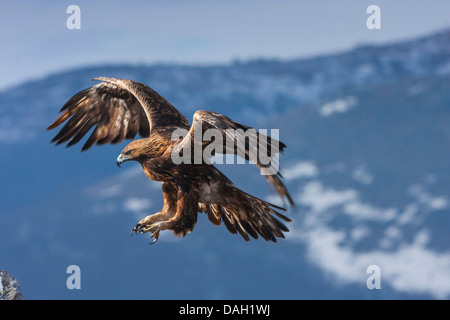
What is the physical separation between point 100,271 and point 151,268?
12343 mm

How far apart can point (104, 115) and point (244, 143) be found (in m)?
3.42

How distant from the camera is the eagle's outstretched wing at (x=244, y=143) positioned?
6352 mm

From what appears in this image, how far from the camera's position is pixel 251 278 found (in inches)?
5487

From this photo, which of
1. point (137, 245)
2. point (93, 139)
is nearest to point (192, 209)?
point (93, 139)

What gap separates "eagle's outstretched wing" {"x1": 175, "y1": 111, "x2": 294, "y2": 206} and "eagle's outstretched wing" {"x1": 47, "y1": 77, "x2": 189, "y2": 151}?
1.91m

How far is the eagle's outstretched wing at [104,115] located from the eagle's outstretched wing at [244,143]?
1908 mm

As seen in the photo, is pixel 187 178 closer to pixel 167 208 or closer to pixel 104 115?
pixel 167 208

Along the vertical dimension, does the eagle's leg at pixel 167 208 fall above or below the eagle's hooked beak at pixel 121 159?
below

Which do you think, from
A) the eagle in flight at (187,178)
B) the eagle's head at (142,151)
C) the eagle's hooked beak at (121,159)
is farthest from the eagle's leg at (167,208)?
the eagle's hooked beak at (121,159)

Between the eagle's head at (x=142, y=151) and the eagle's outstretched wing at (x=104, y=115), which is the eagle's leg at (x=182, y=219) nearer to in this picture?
the eagle's head at (x=142, y=151)

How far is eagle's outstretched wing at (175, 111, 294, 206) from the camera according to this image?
6352 mm

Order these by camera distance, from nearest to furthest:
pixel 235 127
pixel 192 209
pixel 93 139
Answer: pixel 235 127
pixel 192 209
pixel 93 139

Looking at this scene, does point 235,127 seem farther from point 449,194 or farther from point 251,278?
point 449,194

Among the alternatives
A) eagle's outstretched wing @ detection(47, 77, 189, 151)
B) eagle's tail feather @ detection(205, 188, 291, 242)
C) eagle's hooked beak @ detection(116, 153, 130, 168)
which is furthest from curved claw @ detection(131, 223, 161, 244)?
eagle's outstretched wing @ detection(47, 77, 189, 151)
